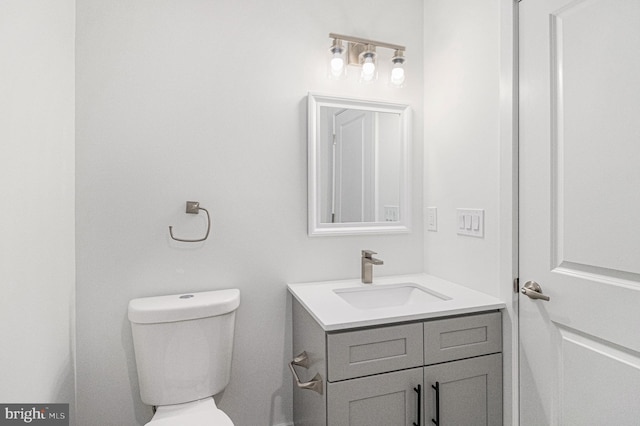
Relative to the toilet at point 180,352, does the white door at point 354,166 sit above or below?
above

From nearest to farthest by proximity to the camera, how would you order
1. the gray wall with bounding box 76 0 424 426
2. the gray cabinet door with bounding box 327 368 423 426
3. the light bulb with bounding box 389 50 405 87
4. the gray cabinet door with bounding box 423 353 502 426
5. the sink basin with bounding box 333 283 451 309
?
1. the gray cabinet door with bounding box 327 368 423 426
2. the gray cabinet door with bounding box 423 353 502 426
3. the gray wall with bounding box 76 0 424 426
4. the sink basin with bounding box 333 283 451 309
5. the light bulb with bounding box 389 50 405 87

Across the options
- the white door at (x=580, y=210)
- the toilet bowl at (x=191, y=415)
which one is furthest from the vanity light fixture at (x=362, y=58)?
the toilet bowl at (x=191, y=415)

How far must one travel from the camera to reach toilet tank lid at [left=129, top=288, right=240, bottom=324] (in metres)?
1.30

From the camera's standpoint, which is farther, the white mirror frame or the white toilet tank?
the white mirror frame

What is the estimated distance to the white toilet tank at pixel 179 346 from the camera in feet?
4.30

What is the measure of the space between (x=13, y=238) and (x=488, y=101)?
68.1 inches

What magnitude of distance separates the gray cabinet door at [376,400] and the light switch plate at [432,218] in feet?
2.62

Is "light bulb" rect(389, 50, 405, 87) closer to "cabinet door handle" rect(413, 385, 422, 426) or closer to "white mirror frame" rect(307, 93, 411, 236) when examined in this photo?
"white mirror frame" rect(307, 93, 411, 236)

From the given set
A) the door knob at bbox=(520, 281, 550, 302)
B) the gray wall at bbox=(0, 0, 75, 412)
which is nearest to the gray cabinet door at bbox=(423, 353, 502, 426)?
the door knob at bbox=(520, 281, 550, 302)

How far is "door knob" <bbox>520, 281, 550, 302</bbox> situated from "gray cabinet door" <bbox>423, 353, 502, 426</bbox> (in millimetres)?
308

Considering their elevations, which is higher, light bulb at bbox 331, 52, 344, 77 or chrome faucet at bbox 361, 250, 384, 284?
light bulb at bbox 331, 52, 344, 77

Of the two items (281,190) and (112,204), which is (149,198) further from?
(281,190)

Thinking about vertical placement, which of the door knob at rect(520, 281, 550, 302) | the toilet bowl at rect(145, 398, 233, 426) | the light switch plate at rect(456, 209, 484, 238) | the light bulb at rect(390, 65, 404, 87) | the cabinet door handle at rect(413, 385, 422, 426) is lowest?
the toilet bowl at rect(145, 398, 233, 426)

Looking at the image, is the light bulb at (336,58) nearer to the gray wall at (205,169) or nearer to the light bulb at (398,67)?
the gray wall at (205,169)
